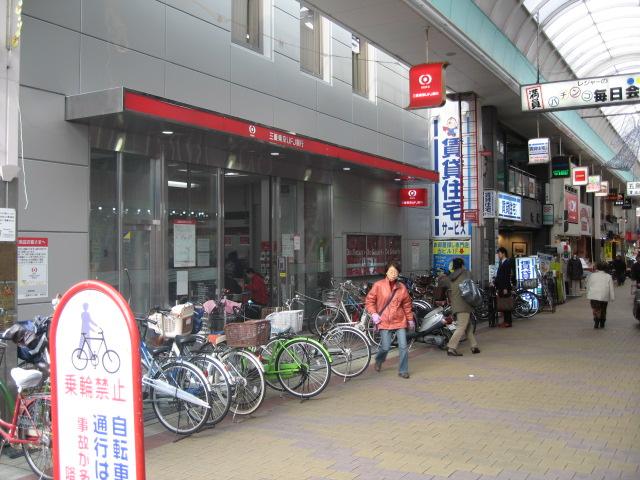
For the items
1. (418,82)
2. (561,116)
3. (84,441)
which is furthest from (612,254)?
(84,441)

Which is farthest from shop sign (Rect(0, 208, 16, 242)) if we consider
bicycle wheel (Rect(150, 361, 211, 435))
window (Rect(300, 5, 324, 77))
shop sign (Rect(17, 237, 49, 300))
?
window (Rect(300, 5, 324, 77))

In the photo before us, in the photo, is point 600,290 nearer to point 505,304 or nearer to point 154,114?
point 505,304

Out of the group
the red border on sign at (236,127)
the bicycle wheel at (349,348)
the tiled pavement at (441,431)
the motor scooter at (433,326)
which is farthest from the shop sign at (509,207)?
the bicycle wheel at (349,348)

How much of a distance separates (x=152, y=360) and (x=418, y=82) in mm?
7727

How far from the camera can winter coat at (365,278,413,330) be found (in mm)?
9109

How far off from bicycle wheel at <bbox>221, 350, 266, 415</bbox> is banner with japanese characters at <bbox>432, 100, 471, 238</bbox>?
11938mm

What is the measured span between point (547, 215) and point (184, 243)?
2019cm

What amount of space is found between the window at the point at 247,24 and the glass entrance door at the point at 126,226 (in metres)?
3.49

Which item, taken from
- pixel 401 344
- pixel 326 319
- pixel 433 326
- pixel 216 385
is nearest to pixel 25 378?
pixel 216 385

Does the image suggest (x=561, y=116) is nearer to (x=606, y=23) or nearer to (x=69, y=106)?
(x=606, y=23)

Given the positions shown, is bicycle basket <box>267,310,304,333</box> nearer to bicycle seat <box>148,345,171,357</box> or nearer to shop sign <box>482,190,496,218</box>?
bicycle seat <box>148,345,171,357</box>

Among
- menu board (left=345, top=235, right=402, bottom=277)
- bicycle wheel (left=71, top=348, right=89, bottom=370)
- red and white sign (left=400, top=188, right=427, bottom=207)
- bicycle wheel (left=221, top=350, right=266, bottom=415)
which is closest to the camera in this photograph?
bicycle wheel (left=71, top=348, right=89, bottom=370)

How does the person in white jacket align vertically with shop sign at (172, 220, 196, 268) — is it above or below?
below

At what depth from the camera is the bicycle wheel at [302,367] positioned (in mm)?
7637
